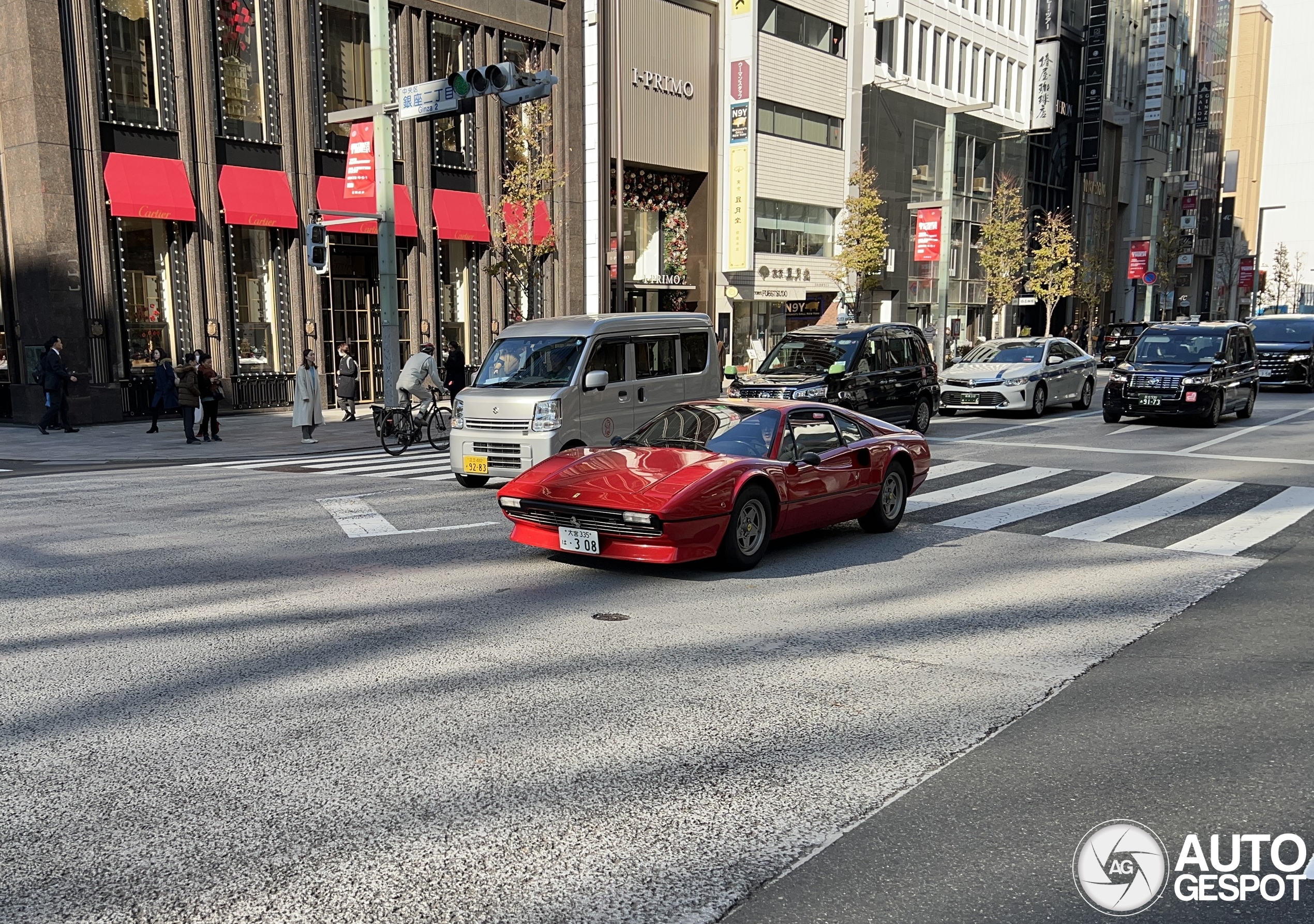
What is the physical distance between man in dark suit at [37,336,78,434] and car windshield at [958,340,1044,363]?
18.9m

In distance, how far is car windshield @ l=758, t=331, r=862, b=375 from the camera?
61.4 feet

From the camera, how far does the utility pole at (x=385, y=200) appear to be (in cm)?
1931

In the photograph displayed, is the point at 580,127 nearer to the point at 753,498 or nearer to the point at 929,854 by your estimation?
the point at 753,498

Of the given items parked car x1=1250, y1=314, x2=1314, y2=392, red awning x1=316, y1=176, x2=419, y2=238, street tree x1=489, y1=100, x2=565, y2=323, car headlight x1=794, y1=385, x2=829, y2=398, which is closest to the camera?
car headlight x1=794, y1=385, x2=829, y2=398

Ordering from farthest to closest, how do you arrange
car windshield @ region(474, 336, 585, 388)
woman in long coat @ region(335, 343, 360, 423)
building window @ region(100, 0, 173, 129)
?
woman in long coat @ region(335, 343, 360, 423) → building window @ region(100, 0, 173, 129) → car windshield @ region(474, 336, 585, 388)

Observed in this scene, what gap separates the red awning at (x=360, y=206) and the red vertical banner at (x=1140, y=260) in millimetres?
58002

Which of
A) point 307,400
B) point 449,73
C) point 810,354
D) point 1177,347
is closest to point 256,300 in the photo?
point 307,400

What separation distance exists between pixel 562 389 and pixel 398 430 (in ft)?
19.2

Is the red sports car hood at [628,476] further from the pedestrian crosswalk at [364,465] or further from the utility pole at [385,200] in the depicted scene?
the utility pole at [385,200]

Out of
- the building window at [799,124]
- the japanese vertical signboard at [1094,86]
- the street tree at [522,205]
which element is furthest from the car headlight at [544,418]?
the japanese vertical signboard at [1094,86]

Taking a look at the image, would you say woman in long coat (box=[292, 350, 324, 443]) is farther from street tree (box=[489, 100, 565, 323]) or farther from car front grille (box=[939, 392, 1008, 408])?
car front grille (box=[939, 392, 1008, 408])

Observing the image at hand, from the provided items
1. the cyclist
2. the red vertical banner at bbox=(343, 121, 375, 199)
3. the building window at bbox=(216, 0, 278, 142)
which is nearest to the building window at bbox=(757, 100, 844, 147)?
the building window at bbox=(216, 0, 278, 142)

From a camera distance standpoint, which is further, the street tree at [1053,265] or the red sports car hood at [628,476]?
the street tree at [1053,265]

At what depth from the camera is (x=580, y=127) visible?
109ft
